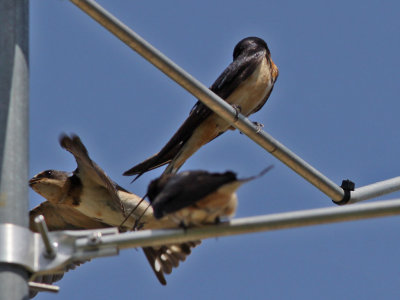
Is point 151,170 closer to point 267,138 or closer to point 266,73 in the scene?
point 266,73

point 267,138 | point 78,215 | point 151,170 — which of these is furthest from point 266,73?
point 267,138

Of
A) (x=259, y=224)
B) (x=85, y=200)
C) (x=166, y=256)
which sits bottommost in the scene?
(x=259, y=224)

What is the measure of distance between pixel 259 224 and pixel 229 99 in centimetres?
585

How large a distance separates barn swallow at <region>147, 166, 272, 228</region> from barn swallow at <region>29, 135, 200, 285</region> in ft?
15.8

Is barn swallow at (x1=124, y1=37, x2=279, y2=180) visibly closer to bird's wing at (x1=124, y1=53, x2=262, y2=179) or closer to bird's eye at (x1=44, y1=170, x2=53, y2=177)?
bird's wing at (x1=124, y1=53, x2=262, y2=179)

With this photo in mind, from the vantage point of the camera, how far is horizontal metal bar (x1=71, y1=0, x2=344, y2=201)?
17.9 feet

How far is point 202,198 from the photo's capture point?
527cm

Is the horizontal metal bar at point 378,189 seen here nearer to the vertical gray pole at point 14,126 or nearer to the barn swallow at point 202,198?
the barn swallow at point 202,198

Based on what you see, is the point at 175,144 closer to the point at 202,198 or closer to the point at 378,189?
the point at 378,189

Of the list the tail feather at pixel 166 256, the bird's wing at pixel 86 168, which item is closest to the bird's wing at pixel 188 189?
the tail feather at pixel 166 256

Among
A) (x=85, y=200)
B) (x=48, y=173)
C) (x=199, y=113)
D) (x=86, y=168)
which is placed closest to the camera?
(x=199, y=113)

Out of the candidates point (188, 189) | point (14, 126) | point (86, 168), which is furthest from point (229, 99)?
point (14, 126)

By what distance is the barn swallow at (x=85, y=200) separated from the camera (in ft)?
35.4

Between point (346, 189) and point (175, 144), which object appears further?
point (175, 144)
